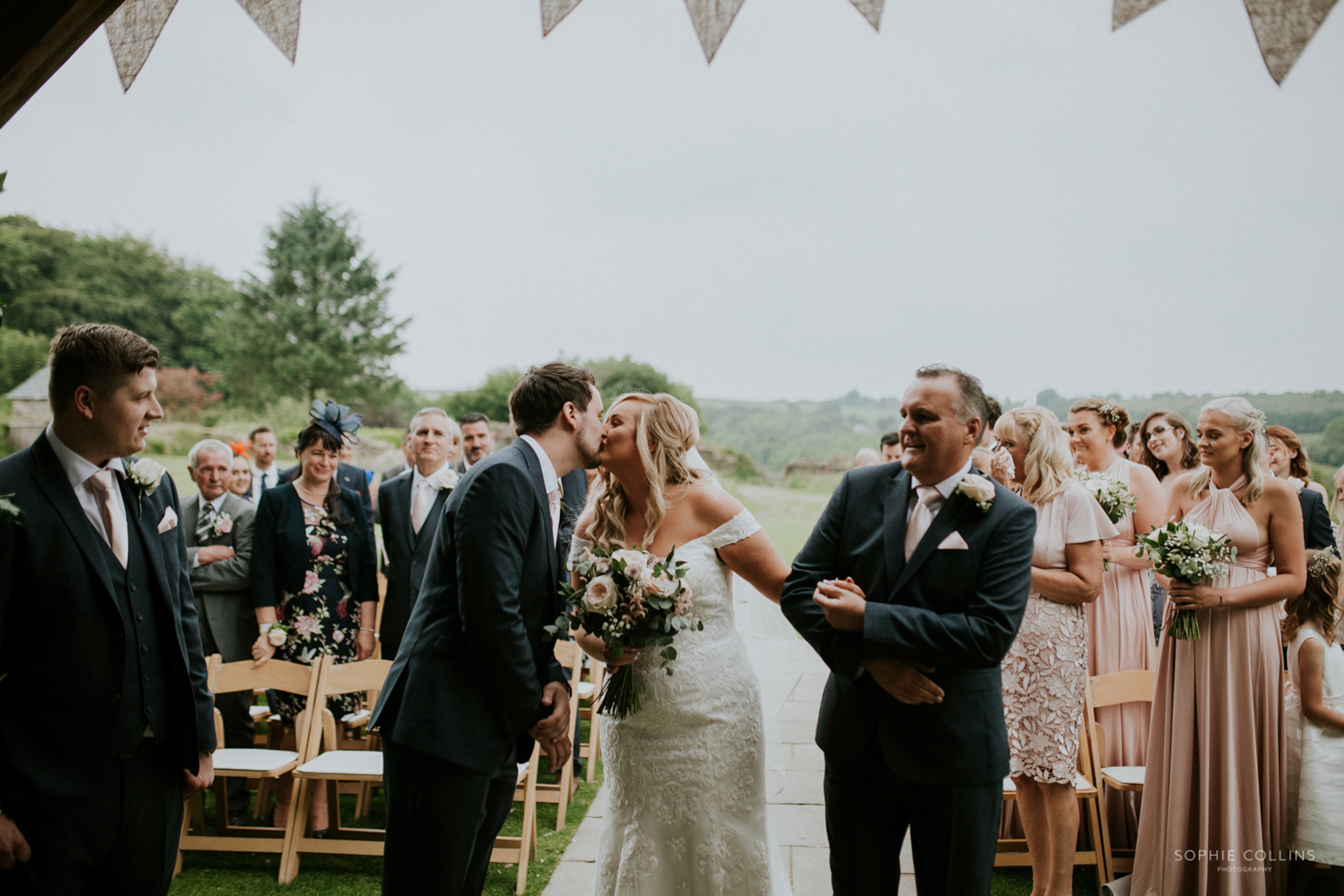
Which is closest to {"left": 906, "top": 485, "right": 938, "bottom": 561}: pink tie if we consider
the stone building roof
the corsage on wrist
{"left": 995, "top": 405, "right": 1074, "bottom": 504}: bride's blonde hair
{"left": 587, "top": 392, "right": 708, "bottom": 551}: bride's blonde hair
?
{"left": 587, "top": 392, "right": 708, "bottom": 551}: bride's blonde hair

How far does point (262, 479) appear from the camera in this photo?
28.1 feet

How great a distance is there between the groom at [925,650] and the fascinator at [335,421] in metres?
3.65

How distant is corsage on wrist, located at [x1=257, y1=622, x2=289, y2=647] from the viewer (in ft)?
15.8

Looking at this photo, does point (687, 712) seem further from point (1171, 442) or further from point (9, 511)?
point (1171, 442)

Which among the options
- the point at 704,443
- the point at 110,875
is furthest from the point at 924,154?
the point at 110,875

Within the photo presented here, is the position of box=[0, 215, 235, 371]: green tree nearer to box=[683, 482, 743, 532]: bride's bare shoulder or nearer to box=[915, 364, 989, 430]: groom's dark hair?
box=[683, 482, 743, 532]: bride's bare shoulder

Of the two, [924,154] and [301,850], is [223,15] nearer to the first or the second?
[924,154]

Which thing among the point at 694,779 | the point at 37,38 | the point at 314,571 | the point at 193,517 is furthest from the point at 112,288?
the point at 694,779

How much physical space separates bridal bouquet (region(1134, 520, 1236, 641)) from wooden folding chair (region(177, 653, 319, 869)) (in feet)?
14.8

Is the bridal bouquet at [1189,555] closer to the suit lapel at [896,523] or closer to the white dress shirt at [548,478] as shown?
the suit lapel at [896,523]

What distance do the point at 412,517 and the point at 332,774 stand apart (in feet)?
6.80

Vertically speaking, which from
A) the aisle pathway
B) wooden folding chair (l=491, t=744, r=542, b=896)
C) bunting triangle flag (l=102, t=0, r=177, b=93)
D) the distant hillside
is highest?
the distant hillside

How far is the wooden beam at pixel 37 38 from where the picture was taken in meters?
1.88

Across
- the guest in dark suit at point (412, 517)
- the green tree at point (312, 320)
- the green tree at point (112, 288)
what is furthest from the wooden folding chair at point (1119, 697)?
the green tree at point (312, 320)
